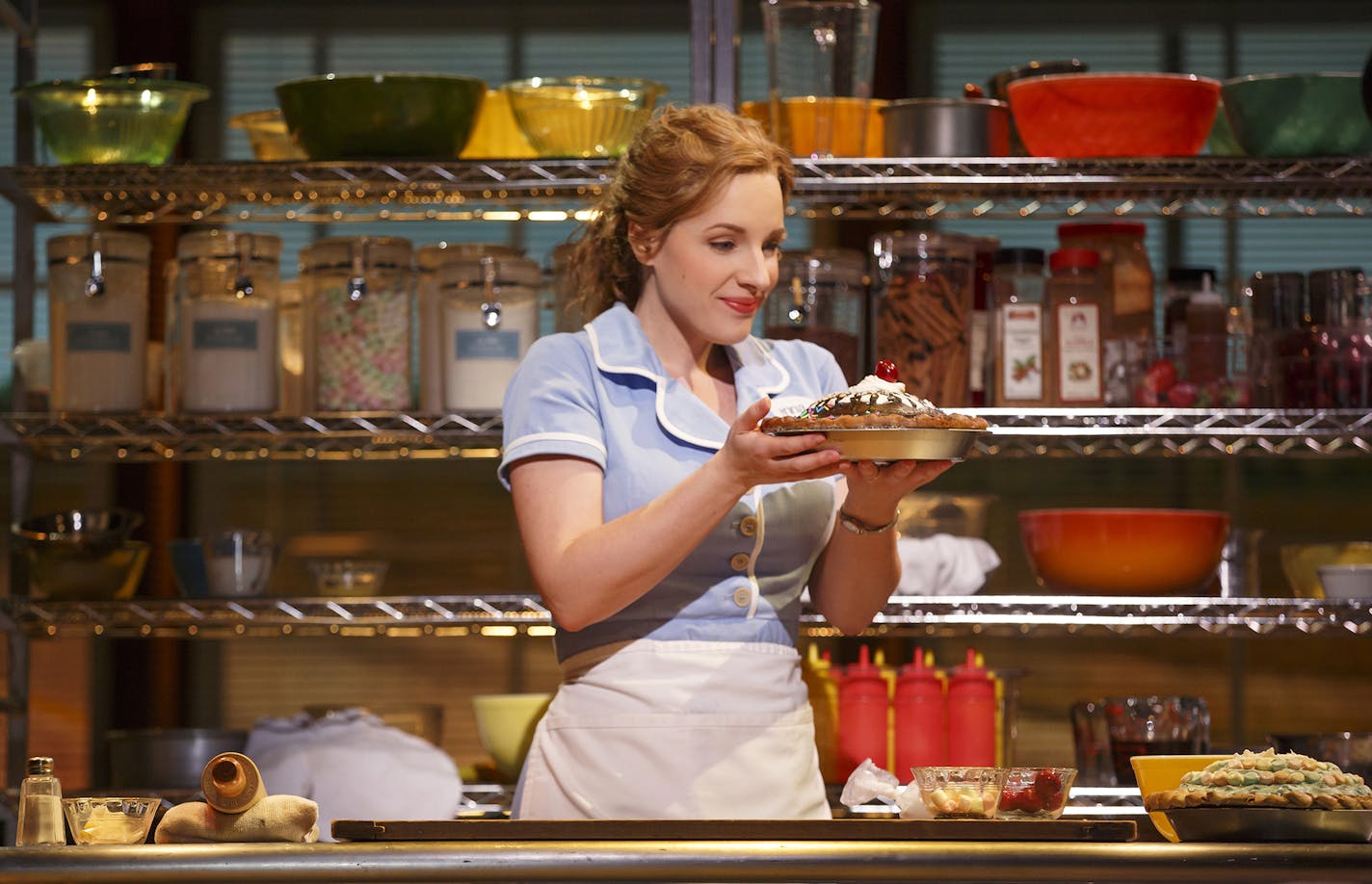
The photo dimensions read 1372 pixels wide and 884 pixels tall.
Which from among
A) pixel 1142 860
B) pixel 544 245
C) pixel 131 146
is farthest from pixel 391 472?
pixel 1142 860

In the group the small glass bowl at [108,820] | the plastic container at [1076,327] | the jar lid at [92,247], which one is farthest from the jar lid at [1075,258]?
the small glass bowl at [108,820]

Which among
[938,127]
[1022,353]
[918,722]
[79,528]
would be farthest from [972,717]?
Result: [79,528]

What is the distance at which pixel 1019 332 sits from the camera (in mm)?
2848

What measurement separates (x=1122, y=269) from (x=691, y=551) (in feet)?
4.56

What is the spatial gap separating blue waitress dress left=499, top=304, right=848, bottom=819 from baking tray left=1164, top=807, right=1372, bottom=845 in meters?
0.63

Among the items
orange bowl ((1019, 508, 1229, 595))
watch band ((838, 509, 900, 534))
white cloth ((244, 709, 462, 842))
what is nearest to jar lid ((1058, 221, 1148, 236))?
orange bowl ((1019, 508, 1229, 595))

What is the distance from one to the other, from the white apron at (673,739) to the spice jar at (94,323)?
133cm

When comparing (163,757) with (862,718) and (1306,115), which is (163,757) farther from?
(1306,115)

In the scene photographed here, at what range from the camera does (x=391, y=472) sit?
4.17 metres

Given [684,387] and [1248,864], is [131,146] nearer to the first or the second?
[684,387]

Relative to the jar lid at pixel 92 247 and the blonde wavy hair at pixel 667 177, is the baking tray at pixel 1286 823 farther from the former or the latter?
the jar lid at pixel 92 247

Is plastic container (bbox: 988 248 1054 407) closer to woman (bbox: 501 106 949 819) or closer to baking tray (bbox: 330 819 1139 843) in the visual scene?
woman (bbox: 501 106 949 819)

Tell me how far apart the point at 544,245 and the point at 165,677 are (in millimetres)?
1355

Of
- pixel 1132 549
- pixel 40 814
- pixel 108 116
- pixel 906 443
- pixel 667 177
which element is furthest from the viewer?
pixel 108 116
